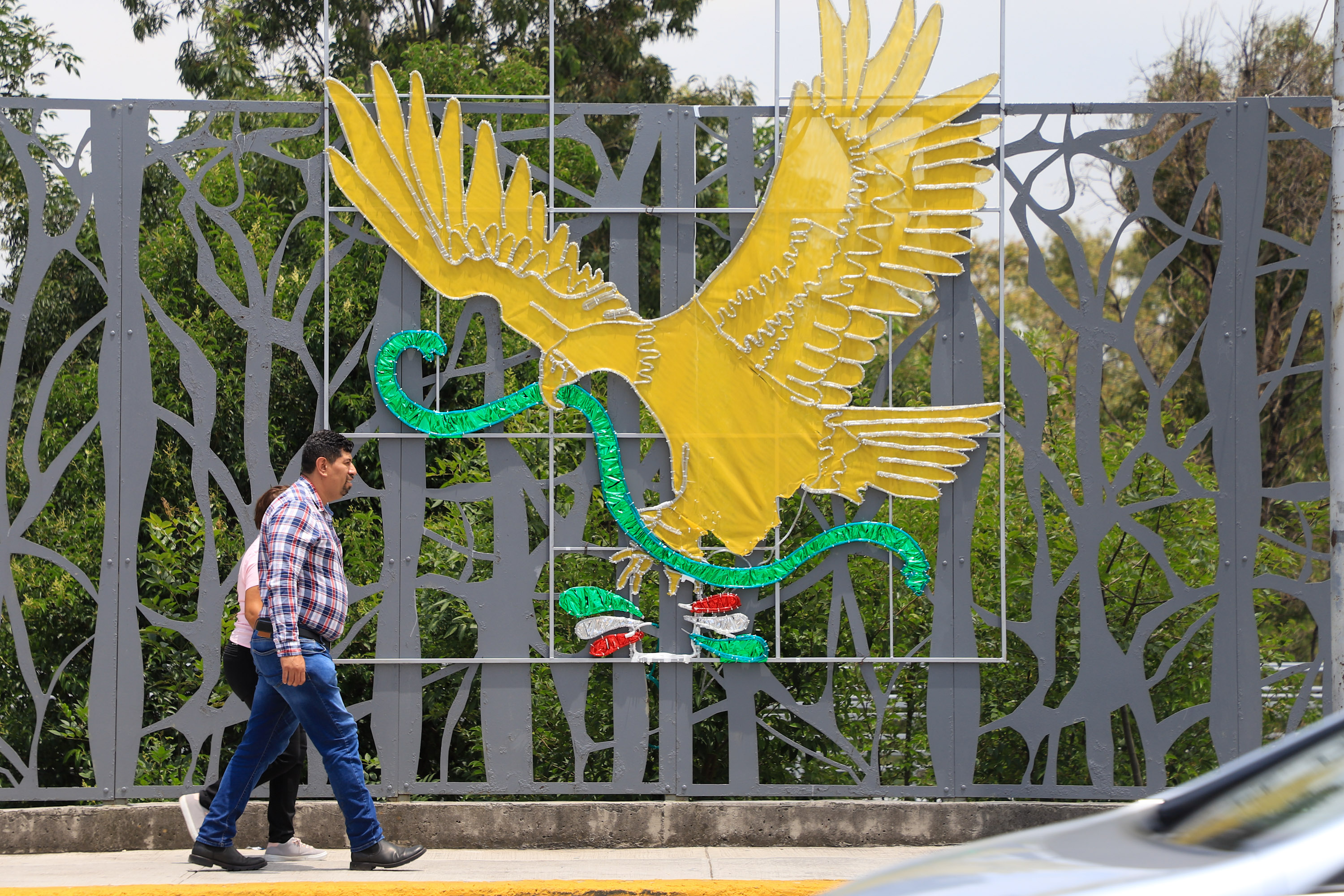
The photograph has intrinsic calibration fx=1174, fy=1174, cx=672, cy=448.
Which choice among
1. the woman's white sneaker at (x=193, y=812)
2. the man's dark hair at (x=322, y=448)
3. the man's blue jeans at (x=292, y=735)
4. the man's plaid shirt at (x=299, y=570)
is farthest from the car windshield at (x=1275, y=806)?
the woman's white sneaker at (x=193, y=812)

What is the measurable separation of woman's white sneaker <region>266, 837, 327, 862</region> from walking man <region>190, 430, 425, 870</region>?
16 centimetres

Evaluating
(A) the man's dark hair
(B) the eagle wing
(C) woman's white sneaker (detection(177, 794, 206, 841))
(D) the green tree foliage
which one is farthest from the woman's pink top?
(D) the green tree foliage

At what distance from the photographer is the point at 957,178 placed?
218 inches

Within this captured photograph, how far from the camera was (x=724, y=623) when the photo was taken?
5539mm

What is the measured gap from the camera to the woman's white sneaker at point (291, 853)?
5117mm

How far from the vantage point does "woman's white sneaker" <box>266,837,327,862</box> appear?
201 inches

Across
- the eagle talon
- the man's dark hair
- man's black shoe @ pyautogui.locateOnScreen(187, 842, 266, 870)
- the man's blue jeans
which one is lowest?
man's black shoe @ pyautogui.locateOnScreen(187, 842, 266, 870)

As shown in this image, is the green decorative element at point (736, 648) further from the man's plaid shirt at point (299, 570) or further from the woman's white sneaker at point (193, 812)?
the woman's white sneaker at point (193, 812)

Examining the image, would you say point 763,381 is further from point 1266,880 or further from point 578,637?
point 1266,880

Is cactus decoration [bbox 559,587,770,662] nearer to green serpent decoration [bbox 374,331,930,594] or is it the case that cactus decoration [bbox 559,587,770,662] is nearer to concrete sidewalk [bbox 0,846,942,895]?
green serpent decoration [bbox 374,331,930,594]

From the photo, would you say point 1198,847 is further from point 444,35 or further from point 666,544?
point 444,35

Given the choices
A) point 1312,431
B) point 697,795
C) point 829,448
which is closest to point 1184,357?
point 829,448

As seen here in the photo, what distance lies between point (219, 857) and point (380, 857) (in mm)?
672

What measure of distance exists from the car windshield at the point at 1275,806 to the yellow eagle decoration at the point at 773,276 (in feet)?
9.45
